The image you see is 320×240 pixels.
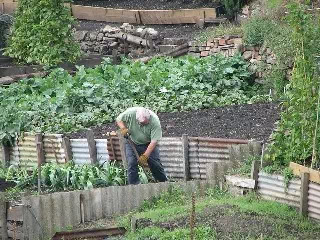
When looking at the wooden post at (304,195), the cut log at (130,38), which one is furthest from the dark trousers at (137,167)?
the cut log at (130,38)

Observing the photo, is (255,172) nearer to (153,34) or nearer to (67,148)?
(67,148)

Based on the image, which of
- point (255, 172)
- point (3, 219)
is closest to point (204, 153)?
point (255, 172)

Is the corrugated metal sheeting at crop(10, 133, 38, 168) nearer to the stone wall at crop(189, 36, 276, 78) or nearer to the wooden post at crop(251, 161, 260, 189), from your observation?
the wooden post at crop(251, 161, 260, 189)

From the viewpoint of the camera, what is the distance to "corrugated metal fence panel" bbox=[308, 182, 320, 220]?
49.0ft

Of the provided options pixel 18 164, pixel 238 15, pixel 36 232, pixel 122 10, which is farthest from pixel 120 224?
pixel 122 10

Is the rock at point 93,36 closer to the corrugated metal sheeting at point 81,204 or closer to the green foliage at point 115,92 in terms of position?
the green foliage at point 115,92

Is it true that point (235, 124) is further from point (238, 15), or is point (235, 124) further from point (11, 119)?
point (238, 15)

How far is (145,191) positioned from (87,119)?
553 cm

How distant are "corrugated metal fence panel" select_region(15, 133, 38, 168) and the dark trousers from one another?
107 inches

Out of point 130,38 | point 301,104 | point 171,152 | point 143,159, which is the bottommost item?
point 171,152

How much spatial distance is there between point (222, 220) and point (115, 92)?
8518 millimetres

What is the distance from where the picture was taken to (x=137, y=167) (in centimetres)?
1755

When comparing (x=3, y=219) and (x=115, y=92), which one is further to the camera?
(x=115, y=92)

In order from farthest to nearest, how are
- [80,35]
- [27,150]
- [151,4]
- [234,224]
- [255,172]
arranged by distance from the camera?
[151,4]
[80,35]
[27,150]
[255,172]
[234,224]
